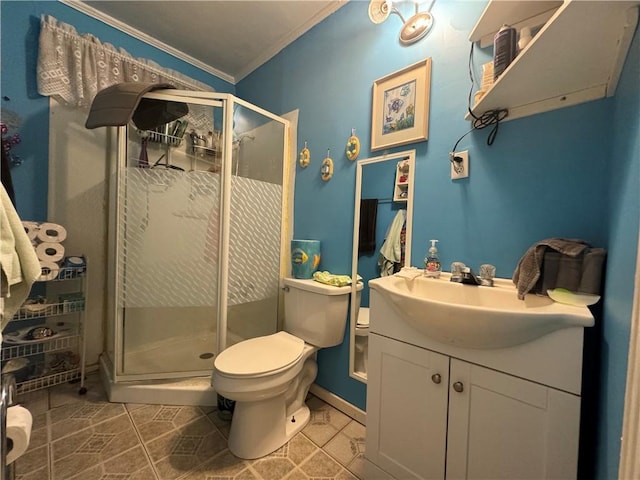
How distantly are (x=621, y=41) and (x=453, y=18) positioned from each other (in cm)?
72

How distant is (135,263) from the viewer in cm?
156

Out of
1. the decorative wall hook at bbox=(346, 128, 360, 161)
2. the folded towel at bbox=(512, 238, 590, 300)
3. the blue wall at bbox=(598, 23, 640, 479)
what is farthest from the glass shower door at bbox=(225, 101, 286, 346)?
the blue wall at bbox=(598, 23, 640, 479)

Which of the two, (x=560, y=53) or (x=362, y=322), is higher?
(x=560, y=53)

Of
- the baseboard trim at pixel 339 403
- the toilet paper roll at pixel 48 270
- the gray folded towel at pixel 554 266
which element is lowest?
the baseboard trim at pixel 339 403

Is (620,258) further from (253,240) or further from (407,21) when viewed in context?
(253,240)

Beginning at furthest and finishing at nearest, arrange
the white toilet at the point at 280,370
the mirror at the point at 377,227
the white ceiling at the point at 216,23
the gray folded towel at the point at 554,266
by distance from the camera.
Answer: the white ceiling at the point at 216,23 → the mirror at the point at 377,227 → the white toilet at the point at 280,370 → the gray folded towel at the point at 554,266

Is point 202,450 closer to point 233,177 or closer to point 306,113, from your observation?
point 233,177

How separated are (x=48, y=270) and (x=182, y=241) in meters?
0.68

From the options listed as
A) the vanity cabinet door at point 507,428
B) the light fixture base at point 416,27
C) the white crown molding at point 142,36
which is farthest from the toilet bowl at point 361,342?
the white crown molding at point 142,36

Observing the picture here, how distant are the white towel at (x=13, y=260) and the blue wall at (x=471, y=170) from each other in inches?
49.1

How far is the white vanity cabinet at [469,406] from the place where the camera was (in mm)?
665

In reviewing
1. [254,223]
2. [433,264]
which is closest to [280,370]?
[433,264]

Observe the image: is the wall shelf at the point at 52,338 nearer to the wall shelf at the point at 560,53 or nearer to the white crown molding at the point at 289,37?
the white crown molding at the point at 289,37

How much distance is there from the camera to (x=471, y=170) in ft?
3.56
